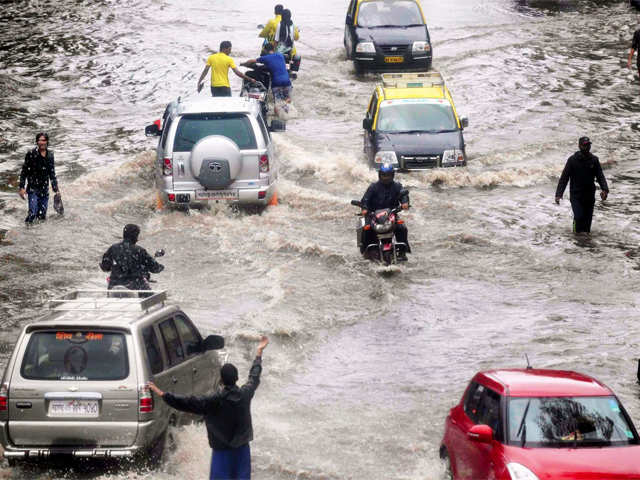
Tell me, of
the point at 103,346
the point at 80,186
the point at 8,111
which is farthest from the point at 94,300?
the point at 8,111

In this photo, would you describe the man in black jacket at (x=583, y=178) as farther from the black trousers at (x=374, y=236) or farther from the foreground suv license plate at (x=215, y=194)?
the foreground suv license plate at (x=215, y=194)

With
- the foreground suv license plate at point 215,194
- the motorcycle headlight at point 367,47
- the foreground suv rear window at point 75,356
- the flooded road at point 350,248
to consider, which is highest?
the foreground suv rear window at point 75,356

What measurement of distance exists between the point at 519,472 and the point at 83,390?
3.36m

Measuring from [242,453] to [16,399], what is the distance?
189cm

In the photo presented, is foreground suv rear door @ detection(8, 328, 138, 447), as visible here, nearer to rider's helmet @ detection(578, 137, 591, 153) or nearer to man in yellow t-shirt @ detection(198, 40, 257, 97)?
rider's helmet @ detection(578, 137, 591, 153)

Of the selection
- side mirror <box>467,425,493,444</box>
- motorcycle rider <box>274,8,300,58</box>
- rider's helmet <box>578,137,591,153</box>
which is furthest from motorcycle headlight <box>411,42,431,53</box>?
side mirror <box>467,425,493,444</box>

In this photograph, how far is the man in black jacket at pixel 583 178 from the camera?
16938 millimetres

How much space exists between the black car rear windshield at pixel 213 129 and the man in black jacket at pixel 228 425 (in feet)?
31.8

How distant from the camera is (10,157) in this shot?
77.2 ft

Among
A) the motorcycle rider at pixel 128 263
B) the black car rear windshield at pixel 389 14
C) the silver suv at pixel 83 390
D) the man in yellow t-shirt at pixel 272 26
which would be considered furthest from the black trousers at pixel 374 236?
the black car rear windshield at pixel 389 14

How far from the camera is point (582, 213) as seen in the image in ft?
57.9

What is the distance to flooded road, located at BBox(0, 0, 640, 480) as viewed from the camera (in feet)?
39.1

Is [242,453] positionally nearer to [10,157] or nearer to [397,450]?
[397,450]

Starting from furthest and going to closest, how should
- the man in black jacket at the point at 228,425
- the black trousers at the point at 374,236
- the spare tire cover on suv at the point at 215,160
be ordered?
the spare tire cover on suv at the point at 215,160, the black trousers at the point at 374,236, the man in black jacket at the point at 228,425
